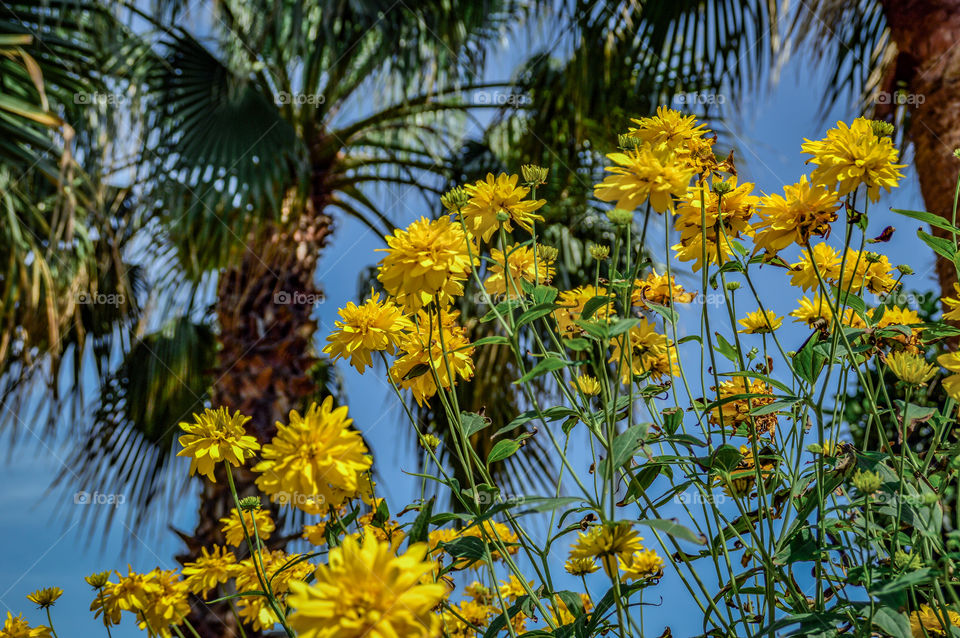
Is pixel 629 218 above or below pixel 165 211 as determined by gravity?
below

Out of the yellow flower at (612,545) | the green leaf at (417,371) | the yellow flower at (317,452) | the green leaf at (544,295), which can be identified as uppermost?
the green leaf at (544,295)

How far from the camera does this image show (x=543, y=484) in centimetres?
302

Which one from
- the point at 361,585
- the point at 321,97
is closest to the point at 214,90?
the point at 321,97

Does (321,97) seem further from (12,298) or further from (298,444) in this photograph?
(298,444)

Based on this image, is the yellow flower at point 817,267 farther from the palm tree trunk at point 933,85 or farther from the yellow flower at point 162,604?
the palm tree trunk at point 933,85

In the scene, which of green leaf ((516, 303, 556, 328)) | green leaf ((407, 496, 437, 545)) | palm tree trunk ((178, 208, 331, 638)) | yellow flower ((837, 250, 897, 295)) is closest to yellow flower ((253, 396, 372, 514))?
green leaf ((407, 496, 437, 545))

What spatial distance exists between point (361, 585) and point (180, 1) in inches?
111

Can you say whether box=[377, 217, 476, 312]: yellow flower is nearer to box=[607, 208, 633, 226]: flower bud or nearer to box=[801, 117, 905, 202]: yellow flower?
box=[607, 208, 633, 226]: flower bud

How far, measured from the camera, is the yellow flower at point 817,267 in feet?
2.39

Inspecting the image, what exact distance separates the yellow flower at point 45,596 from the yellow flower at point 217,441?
35cm

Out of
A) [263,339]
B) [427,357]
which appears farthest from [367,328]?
[263,339]

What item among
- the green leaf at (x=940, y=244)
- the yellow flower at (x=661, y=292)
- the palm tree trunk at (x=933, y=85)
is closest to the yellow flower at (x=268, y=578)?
the yellow flower at (x=661, y=292)

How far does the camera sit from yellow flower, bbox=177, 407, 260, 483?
0.65 metres

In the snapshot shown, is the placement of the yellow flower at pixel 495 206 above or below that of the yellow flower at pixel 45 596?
above
